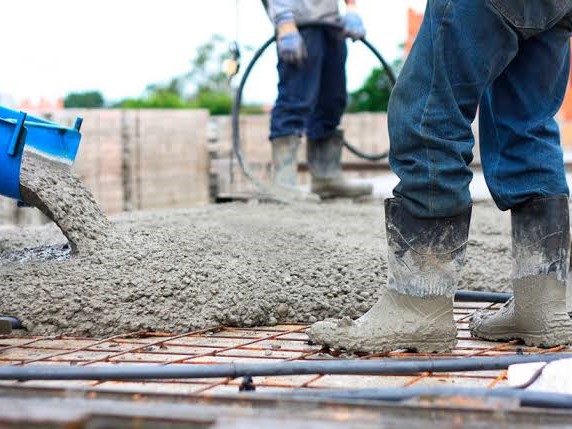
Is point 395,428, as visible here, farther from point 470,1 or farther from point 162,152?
point 162,152

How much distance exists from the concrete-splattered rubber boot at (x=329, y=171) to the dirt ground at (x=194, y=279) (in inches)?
99.1

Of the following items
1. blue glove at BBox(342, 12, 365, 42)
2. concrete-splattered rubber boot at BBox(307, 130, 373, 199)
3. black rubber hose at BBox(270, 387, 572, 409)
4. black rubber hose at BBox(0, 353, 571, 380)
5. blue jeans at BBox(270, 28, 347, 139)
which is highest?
blue glove at BBox(342, 12, 365, 42)

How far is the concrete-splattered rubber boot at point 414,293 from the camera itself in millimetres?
2242

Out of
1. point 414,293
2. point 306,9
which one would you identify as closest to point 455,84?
point 414,293

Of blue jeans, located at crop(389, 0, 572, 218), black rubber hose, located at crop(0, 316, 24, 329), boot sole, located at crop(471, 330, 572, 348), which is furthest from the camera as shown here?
black rubber hose, located at crop(0, 316, 24, 329)

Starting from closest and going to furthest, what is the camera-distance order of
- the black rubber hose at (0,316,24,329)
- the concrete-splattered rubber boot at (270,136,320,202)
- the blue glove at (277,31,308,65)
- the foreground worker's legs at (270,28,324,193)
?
the black rubber hose at (0,316,24,329) → the blue glove at (277,31,308,65) → the foreground worker's legs at (270,28,324,193) → the concrete-splattered rubber boot at (270,136,320,202)

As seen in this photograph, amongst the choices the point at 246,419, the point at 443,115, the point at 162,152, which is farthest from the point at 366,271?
the point at 162,152

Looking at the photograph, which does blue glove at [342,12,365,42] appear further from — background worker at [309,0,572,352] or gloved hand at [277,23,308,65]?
background worker at [309,0,572,352]

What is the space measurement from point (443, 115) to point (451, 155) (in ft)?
0.30

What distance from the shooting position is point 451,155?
86.0 inches

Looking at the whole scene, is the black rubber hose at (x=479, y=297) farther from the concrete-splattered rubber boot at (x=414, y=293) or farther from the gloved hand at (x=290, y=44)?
Answer: the gloved hand at (x=290, y=44)

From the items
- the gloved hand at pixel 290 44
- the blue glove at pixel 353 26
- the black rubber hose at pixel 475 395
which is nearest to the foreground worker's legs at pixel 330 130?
the blue glove at pixel 353 26

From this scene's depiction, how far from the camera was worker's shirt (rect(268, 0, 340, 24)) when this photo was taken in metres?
5.11

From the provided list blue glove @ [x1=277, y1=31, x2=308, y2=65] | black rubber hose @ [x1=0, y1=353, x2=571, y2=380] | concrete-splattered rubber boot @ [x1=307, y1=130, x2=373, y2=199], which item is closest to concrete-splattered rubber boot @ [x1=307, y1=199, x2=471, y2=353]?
black rubber hose @ [x1=0, y1=353, x2=571, y2=380]
